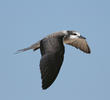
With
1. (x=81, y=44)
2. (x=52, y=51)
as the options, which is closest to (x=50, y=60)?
(x=52, y=51)

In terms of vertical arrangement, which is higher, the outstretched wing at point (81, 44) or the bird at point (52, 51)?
the bird at point (52, 51)

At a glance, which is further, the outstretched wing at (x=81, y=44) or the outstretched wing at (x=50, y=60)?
the outstretched wing at (x=81, y=44)

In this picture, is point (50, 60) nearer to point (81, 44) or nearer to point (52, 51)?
point (52, 51)

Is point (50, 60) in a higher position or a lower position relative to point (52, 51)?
lower

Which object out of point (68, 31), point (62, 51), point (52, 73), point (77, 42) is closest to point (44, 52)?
point (62, 51)

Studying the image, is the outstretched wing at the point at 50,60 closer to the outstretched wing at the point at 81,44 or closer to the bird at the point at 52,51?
the bird at the point at 52,51

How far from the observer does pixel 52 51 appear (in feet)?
42.4

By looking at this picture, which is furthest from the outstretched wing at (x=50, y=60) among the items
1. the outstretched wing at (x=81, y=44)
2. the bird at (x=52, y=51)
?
the outstretched wing at (x=81, y=44)

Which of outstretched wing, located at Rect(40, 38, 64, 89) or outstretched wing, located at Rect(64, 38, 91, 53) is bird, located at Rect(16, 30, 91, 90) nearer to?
outstretched wing, located at Rect(40, 38, 64, 89)

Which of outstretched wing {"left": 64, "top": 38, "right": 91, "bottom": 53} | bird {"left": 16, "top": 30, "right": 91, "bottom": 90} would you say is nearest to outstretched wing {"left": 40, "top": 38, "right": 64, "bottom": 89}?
bird {"left": 16, "top": 30, "right": 91, "bottom": 90}

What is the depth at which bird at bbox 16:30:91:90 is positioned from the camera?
1159cm

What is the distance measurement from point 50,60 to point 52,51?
69 centimetres

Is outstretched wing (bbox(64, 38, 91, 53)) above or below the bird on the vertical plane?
below

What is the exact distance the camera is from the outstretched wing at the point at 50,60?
11492mm
